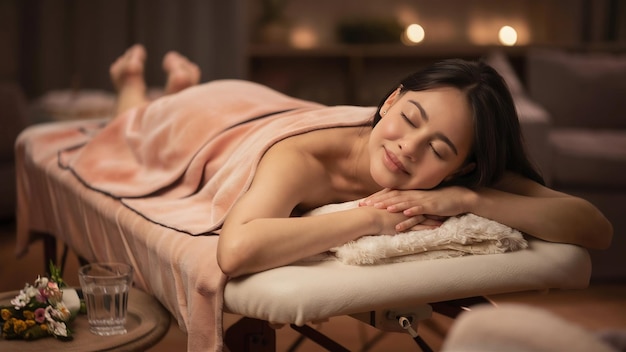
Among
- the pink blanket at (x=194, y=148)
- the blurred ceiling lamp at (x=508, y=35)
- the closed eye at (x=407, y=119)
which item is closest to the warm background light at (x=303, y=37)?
the blurred ceiling lamp at (x=508, y=35)

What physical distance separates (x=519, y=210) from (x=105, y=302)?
73 centimetres

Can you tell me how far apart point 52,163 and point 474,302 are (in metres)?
1.50

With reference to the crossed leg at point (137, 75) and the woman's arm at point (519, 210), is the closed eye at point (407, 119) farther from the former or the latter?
the crossed leg at point (137, 75)

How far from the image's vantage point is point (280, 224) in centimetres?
127

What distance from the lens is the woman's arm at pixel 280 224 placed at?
1228 mm

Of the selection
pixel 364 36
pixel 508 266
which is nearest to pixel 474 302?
pixel 508 266

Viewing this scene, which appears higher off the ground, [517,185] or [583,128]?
[517,185]

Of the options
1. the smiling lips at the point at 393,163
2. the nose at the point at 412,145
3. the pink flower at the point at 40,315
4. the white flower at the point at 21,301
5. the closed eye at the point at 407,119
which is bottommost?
the pink flower at the point at 40,315

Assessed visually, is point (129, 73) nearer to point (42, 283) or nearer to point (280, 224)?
point (42, 283)

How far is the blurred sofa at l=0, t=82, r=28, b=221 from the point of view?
3.67 meters

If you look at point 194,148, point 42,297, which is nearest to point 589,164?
point 194,148

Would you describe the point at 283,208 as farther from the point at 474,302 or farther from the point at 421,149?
the point at 474,302

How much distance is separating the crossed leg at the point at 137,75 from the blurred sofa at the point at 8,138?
0.92 m

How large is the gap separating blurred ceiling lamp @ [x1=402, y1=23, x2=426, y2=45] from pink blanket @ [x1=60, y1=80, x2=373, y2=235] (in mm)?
2705
